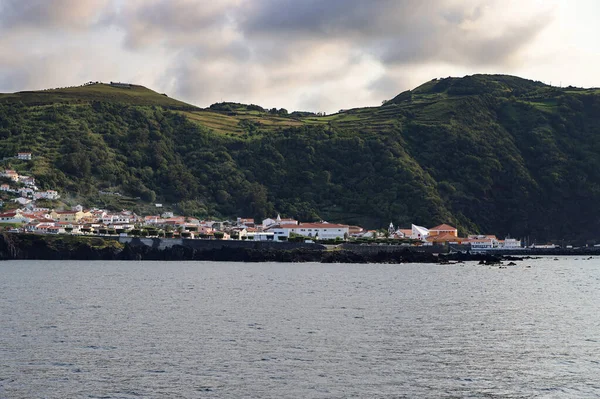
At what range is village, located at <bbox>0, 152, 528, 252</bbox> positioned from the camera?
409 feet

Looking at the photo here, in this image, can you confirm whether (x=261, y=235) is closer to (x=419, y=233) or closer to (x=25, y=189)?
(x=419, y=233)

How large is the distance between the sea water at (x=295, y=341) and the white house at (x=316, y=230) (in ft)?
236

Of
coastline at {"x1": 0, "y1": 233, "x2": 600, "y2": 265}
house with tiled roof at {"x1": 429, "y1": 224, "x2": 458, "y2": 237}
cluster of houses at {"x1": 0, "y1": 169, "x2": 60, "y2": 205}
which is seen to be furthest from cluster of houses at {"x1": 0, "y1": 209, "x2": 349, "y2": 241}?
house with tiled roof at {"x1": 429, "y1": 224, "x2": 458, "y2": 237}

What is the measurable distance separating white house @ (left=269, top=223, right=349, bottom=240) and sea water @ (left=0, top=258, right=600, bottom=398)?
236ft

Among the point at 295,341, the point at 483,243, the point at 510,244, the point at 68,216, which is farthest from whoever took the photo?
the point at 510,244

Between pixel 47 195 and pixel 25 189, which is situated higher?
pixel 25 189

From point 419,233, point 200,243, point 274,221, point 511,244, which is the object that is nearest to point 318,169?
point 274,221

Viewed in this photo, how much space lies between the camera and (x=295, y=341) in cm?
3734

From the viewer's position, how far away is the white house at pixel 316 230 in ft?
462

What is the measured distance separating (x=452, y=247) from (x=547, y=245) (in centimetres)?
3036

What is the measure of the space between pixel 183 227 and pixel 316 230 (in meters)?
23.5

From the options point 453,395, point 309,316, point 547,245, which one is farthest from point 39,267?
point 547,245

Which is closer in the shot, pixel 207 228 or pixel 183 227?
pixel 183 227

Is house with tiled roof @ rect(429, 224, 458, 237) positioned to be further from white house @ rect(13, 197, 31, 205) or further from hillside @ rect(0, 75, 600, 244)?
white house @ rect(13, 197, 31, 205)
